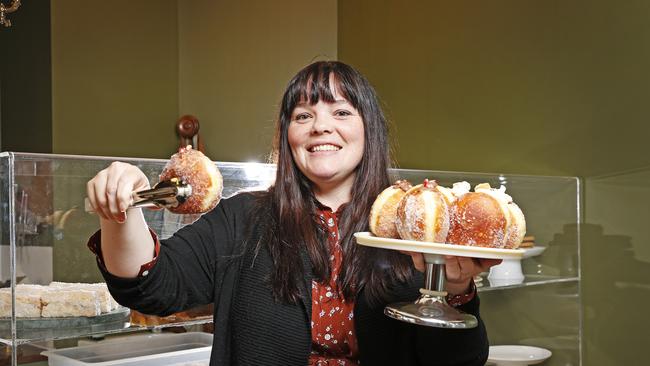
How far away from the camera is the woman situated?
1574 mm

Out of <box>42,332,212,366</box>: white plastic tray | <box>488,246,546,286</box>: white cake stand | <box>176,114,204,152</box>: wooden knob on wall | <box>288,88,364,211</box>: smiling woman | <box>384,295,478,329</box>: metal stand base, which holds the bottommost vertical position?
<box>42,332,212,366</box>: white plastic tray

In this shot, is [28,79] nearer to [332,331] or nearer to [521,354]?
[521,354]

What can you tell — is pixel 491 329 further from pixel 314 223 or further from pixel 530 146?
pixel 314 223

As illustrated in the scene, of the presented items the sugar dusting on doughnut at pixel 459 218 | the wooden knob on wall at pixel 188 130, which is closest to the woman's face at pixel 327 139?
the sugar dusting on doughnut at pixel 459 218

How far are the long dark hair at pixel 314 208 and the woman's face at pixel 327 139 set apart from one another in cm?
2

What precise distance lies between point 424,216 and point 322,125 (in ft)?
1.35

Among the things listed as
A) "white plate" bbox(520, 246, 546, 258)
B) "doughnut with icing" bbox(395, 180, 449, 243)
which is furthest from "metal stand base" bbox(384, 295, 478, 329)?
"white plate" bbox(520, 246, 546, 258)

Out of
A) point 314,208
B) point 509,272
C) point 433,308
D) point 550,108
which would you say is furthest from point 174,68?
point 433,308

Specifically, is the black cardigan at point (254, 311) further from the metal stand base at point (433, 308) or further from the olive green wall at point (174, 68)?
the olive green wall at point (174, 68)

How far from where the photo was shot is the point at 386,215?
1409 mm

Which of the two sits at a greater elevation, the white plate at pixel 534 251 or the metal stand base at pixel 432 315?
the metal stand base at pixel 432 315

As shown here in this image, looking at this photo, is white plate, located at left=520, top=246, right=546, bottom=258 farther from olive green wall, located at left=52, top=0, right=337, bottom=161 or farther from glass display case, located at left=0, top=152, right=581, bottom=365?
olive green wall, located at left=52, top=0, right=337, bottom=161

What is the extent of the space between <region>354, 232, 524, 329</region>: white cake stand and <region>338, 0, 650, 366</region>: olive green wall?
1.89 meters

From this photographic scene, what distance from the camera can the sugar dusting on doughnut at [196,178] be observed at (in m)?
1.20
